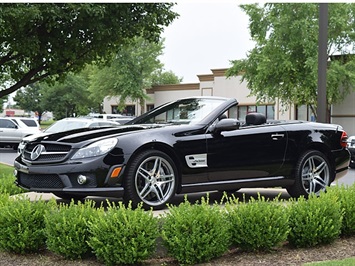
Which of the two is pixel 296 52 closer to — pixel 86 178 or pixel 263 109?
pixel 263 109

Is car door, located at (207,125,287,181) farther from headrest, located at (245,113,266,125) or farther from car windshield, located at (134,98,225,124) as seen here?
car windshield, located at (134,98,225,124)

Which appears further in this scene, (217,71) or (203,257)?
(217,71)

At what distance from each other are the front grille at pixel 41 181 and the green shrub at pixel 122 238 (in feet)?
4.13

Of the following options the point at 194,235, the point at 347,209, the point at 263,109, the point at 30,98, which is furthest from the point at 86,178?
the point at 30,98

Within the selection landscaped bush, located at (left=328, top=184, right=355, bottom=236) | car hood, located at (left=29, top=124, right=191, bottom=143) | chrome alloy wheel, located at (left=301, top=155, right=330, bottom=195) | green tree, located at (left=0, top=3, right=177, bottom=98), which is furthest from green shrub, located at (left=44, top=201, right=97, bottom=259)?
green tree, located at (left=0, top=3, right=177, bottom=98)

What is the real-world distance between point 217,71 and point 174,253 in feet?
130

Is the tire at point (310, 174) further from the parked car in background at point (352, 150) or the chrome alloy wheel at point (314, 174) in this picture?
the parked car in background at point (352, 150)

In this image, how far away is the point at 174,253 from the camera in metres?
5.21

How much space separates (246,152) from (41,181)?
265 cm

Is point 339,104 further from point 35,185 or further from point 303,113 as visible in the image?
point 35,185

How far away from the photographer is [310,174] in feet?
26.1

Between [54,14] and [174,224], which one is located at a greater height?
[54,14]

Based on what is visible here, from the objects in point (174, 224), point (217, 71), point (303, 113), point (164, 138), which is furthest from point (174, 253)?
point (217, 71)

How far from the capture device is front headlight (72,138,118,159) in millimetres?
6215
